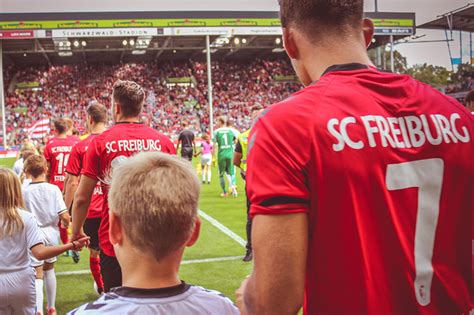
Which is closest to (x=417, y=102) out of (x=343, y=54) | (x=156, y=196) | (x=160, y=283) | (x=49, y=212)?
(x=343, y=54)

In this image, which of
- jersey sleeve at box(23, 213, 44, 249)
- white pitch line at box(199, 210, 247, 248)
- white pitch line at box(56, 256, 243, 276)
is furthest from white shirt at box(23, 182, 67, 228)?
white pitch line at box(199, 210, 247, 248)

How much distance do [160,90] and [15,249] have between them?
140ft

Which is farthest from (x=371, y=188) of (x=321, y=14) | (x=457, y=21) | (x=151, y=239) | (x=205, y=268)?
(x=457, y=21)

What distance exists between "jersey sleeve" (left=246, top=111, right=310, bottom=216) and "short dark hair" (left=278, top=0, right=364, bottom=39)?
0.36 meters

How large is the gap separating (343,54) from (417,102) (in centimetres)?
28

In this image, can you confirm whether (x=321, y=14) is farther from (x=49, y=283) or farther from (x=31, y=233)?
(x=49, y=283)

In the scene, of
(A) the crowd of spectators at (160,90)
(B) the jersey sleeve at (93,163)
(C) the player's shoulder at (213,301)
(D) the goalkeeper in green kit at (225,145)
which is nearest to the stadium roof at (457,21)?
(A) the crowd of spectators at (160,90)

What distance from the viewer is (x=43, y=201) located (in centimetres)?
570

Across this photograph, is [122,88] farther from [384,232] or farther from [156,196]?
[384,232]

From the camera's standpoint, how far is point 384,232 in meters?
1.57

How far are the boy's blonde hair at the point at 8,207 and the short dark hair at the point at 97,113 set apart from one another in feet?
6.39

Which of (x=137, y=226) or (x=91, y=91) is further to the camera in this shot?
(x=91, y=91)

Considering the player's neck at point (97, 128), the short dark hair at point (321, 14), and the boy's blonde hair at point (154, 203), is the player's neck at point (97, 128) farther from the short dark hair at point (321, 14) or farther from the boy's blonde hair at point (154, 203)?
the short dark hair at point (321, 14)

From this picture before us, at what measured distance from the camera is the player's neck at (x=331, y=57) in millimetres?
1692
